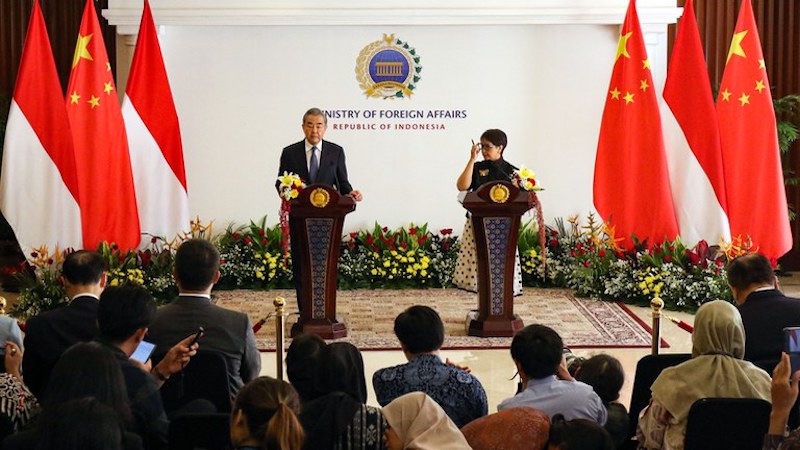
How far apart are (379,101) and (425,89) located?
0.45m

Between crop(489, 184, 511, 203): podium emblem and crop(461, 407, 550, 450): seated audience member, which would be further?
crop(489, 184, 511, 203): podium emblem

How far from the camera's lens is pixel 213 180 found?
10.9 metres

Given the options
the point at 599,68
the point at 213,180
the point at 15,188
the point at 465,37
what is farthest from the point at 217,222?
the point at 599,68

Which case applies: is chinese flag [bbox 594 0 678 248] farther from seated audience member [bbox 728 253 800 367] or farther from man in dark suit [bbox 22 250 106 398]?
man in dark suit [bbox 22 250 106 398]

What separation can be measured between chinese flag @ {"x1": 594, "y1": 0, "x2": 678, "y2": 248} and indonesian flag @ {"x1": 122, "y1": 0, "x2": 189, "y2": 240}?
3623 millimetres

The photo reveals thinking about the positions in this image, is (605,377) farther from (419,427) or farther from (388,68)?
(388,68)

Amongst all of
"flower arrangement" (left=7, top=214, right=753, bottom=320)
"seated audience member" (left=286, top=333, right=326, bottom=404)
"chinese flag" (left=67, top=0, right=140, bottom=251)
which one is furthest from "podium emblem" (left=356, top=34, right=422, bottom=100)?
"seated audience member" (left=286, top=333, right=326, bottom=404)

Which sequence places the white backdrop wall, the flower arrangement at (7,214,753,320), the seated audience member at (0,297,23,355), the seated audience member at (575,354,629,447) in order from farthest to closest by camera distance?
the white backdrop wall
the flower arrangement at (7,214,753,320)
the seated audience member at (0,297,23,355)
the seated audience member at (575,354,629,447)

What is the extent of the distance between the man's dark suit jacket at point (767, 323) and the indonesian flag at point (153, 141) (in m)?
6.09

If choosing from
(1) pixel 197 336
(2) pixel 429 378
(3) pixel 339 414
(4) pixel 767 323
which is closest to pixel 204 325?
(1) pixel 197 336

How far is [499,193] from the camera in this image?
779cm

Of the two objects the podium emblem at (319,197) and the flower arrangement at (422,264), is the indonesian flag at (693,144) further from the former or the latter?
the podium emblem at (319,197)

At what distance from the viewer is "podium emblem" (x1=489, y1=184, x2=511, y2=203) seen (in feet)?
25.5

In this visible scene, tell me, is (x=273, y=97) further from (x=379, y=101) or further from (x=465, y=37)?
(x=465, y=37)
